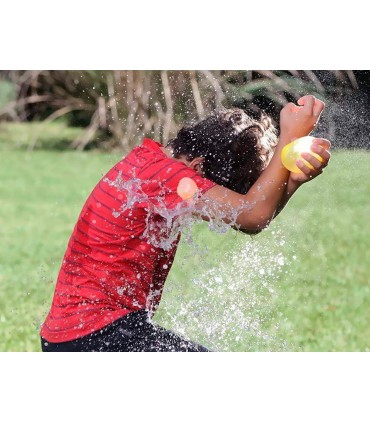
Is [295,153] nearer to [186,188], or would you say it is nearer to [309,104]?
[309,104]

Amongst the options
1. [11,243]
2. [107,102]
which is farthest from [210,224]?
[107,102]

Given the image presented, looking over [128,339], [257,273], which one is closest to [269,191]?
[128,339]

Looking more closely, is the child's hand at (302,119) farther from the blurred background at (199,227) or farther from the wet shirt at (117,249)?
the blurred background at (199,227)

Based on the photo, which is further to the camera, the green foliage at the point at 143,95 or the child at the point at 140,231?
the green foliage at the point at 143,95

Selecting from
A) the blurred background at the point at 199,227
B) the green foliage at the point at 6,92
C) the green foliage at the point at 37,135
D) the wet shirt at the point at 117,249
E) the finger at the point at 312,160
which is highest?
the finger at the point at 312,160

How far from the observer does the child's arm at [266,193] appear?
1917 mm

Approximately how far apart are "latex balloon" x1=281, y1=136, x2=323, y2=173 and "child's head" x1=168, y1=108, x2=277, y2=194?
34 cm

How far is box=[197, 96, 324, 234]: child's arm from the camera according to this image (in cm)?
192

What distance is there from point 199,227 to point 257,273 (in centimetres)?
55

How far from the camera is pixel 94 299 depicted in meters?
2.11

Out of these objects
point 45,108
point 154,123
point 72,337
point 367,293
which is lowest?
point 45,108

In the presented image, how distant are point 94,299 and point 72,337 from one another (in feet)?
0.35

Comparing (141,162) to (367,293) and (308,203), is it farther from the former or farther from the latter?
(308,203)

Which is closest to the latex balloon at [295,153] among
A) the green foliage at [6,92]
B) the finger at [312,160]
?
the finger at [312,160]
